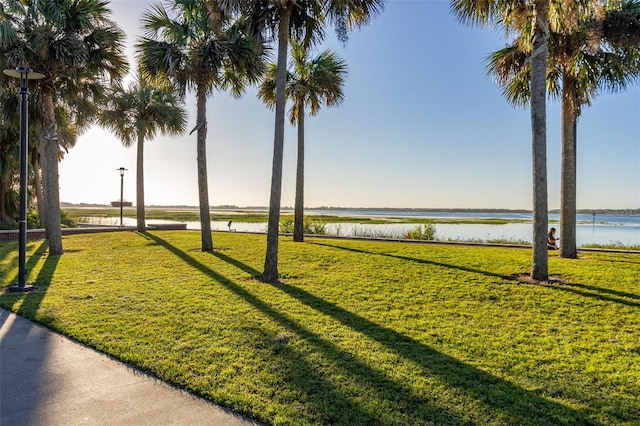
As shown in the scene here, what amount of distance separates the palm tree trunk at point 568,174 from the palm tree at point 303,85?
7816mm

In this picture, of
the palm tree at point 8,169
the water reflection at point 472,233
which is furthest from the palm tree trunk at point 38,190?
the water reflection at point 472,233

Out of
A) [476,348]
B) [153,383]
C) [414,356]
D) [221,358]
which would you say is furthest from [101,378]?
[476,348]

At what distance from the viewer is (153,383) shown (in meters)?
3.27

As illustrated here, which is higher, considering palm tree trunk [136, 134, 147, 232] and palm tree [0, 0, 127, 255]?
palm tree [0, 0, 127, 255]

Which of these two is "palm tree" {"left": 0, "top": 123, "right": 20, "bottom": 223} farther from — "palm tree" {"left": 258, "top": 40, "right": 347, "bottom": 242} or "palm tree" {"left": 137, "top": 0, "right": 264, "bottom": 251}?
"palm tree" {"left": 258, "top": 40, "right": 347, "bottom": 242}

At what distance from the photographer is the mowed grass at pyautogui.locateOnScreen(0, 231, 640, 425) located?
2939mm

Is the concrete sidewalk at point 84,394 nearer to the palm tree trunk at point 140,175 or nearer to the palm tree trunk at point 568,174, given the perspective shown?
the palm tree trunk at point 568,174

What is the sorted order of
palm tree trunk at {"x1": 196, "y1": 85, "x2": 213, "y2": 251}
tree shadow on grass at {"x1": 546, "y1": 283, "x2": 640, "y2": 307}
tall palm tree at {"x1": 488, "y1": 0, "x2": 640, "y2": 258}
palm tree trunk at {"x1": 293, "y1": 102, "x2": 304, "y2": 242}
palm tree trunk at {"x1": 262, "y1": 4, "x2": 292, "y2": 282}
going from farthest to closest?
palm tree trunk at {"x1": 293, "y1": 102, "x2": 304, "y2": 242}
palm tree trunk at {"x1": 196, "y1": 85, "x2": 213, "y2": 251}
tall palm tree at {"x1": 488, "y1": 0, "x2": 640, "y2": 258}
palm tree trunk at {"x1": 262, "y1": 4, "x2": 292, "y2": 282}
tree shadow on grass at {"x1": 546, "y1": 283, "x2": 640, "y2": 307}

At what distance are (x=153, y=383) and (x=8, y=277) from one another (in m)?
7.14

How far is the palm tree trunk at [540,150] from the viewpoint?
7.27 m

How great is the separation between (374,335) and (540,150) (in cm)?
519

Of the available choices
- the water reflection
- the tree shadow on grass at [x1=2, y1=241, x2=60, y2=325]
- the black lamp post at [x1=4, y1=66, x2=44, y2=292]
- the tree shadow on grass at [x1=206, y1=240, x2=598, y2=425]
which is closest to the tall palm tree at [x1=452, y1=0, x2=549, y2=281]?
the tree shadow on grass at [x1=206, y1=240, x2=598, y2=425]

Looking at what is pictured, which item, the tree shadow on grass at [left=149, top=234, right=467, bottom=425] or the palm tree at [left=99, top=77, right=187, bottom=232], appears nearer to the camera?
the tree shadow on grass at [left=149, top=234, right=467, bottom=425]

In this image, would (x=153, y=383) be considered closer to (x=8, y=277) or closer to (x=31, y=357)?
(x=31, y=357)
